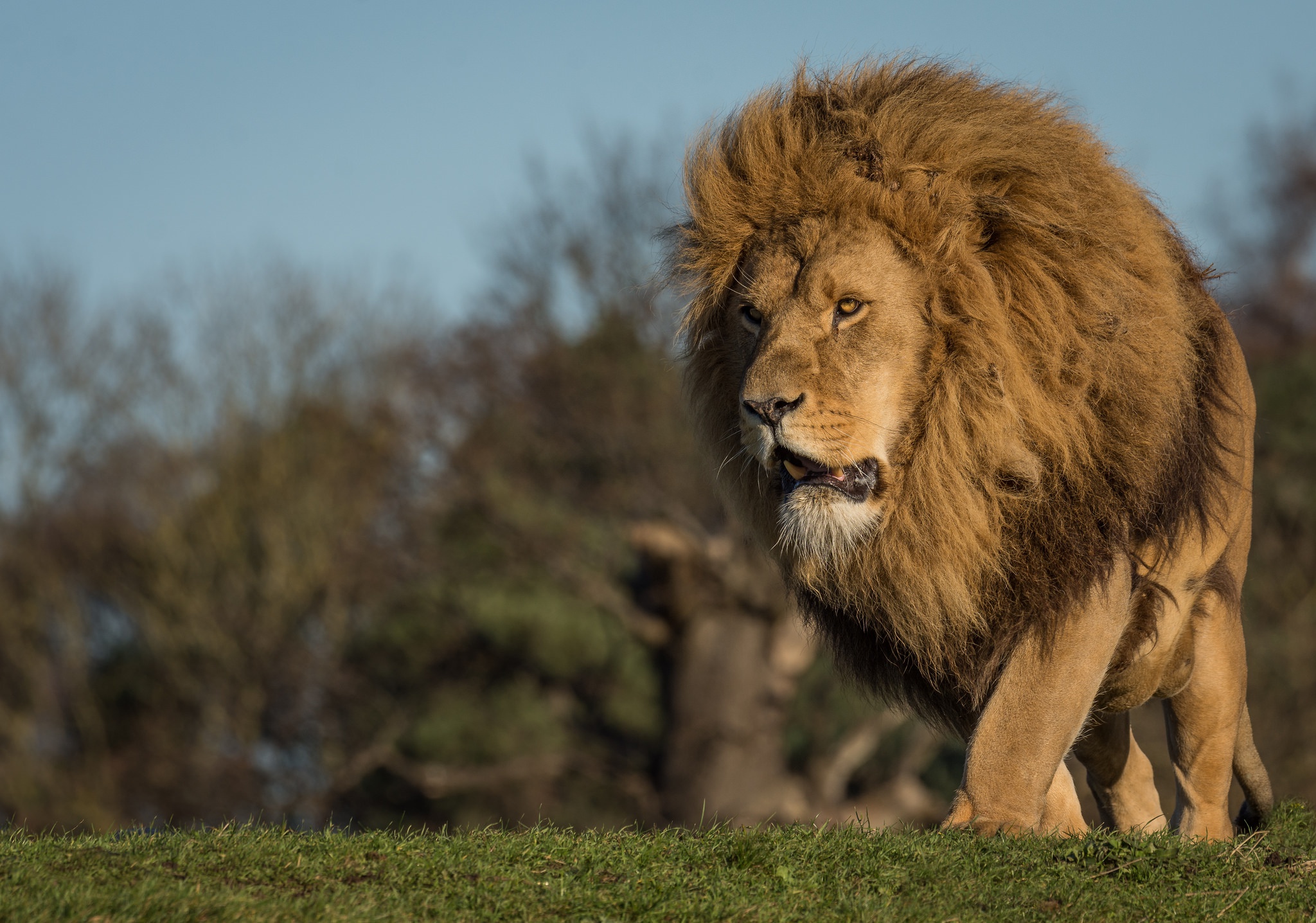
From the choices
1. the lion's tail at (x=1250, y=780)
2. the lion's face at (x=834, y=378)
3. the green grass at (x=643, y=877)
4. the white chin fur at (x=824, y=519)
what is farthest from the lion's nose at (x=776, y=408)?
the lion's tail at (x=1250, y=780)

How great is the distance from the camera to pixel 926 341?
12.4 ft

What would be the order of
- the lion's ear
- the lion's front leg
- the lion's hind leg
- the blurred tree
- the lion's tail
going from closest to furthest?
the lion's front leg < the lion's ear < the lion's tail < the lion's hind leg < the blurred tree

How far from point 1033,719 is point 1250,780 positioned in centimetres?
147

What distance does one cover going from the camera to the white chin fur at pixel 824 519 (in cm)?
366

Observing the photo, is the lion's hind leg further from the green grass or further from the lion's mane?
the green grass

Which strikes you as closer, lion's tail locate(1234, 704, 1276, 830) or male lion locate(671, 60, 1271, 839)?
male lion locate(671, 60, 1271, 839)

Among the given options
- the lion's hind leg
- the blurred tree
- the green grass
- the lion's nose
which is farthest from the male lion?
the blurred tree

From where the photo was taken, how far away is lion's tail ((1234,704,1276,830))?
14.9 feet

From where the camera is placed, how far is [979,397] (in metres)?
3.70

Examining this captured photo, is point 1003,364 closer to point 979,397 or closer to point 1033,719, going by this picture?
point 979,397

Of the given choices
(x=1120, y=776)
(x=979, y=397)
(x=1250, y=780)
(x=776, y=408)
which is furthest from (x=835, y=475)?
(x=1250, y=780)

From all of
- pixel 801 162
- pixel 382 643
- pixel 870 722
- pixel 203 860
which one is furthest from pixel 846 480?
pixel 382 643

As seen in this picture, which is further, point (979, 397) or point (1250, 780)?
point (1250, 780)

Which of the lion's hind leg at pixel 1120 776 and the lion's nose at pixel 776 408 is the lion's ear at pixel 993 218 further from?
the lion's hind leg at pixel 1120 776
